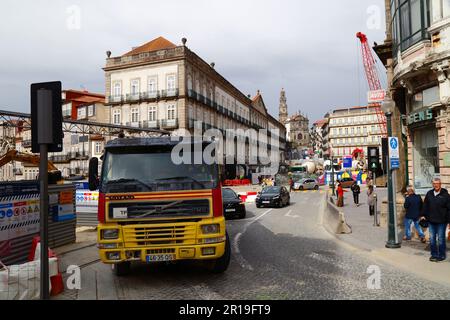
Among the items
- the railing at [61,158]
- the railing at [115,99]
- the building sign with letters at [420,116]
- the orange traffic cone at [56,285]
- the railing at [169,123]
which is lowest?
the orange traffic cone at [56,285]

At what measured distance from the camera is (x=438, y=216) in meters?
8.24

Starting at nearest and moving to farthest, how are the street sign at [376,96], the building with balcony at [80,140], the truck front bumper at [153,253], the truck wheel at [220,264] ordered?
1. the truck front bumper at [153,253]
2. the truck wheel at [220,264]
3. the street sign at [376,96]
4. the building with balcony at [80,140]

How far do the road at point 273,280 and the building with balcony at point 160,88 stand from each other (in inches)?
1467

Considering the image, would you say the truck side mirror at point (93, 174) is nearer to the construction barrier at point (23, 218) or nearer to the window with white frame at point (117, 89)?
the construction barrier at point (23, 218)

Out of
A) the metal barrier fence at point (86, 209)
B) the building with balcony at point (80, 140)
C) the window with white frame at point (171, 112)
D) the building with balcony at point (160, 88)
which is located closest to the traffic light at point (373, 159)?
the metal barrier fence at point (86, 209)

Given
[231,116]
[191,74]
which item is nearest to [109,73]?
[191,74]

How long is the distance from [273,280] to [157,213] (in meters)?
2.59

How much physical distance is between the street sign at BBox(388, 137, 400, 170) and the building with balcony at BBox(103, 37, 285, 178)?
3650 cm

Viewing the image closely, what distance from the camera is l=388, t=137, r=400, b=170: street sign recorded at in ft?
33.4

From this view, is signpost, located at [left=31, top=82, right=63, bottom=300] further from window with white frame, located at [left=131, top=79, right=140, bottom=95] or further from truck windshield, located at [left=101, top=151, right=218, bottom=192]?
window with white frame, located at [left=131, top=79, right=140, bottom=95]

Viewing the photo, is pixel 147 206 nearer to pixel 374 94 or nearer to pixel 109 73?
pixel 374 94

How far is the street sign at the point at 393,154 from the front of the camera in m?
10.2

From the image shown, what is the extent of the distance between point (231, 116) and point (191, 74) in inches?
662

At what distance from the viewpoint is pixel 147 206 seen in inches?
260
